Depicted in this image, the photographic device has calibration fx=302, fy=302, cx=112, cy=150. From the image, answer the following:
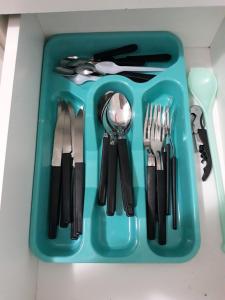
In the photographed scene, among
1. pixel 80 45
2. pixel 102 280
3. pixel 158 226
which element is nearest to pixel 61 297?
pixel 102 280

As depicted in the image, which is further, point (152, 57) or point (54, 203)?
point (152, 57)

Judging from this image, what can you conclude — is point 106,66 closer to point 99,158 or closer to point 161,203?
point 99,158

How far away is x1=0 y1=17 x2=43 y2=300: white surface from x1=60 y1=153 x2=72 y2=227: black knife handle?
0.06 metres

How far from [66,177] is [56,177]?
2 cm

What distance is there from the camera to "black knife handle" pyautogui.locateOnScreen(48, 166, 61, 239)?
0.52 meters

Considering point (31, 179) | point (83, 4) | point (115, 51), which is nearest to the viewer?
point (83, 4)

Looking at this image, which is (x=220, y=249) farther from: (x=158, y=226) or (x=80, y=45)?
(x=80, y=45)

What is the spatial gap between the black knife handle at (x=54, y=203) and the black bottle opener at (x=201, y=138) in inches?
A: 10.3

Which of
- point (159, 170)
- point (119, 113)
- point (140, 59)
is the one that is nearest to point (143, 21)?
point (140, 59)

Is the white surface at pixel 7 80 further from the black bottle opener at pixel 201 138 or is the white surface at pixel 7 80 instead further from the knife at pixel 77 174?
the black bottle opener at pixel 201 138

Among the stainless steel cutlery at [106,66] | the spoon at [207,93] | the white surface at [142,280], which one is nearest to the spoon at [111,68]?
the stainless steel cutlery at [106,66]

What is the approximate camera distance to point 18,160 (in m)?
0.44

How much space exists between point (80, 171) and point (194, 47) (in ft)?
1.19

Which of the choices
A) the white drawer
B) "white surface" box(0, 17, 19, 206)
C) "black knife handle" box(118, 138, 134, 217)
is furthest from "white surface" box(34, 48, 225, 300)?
"white surface" box(0, 17, 19, 206)
